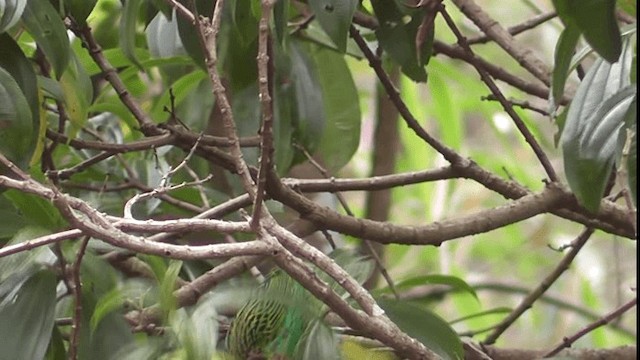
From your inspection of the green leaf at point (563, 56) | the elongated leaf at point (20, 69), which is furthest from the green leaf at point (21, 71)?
the green leaf at point (563, 56)

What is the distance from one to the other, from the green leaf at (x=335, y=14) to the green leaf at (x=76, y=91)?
0.25 m

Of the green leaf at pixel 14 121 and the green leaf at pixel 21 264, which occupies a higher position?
the green leaf at pixel 14 121

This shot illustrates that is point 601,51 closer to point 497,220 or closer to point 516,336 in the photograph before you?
point 497,220

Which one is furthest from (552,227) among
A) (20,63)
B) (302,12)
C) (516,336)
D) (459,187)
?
(20,63)

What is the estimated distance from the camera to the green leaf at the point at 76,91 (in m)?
0.86

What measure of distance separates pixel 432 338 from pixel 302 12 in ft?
1.49

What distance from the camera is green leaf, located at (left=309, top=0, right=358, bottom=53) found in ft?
2.29

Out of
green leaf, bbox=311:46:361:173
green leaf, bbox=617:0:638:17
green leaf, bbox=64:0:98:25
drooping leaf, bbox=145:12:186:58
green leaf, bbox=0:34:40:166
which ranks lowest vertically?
green leaf, bbox=311:46:361:173

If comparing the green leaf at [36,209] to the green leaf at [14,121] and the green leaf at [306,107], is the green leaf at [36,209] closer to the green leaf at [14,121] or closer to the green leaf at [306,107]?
the green leaf at [14,121]

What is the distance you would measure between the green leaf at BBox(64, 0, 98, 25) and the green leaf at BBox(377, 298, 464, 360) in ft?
1.03

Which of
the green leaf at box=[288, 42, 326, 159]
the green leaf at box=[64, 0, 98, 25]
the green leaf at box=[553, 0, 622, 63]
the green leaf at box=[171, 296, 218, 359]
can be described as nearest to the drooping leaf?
the green leaf at box=[288, 42, 326, 159]

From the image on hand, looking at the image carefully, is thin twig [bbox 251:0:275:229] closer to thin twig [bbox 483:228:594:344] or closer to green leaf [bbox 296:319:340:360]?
green leaf [bbox 296:319:340:360]

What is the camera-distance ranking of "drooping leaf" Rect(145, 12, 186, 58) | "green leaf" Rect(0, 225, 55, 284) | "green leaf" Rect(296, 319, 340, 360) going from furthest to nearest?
"drooping leaf" Rect(145, 12, 186, 58) < "green leaf" Rect(0, 225, 55, 284) < "green leaf" Rect(296, 319, 340, 360)

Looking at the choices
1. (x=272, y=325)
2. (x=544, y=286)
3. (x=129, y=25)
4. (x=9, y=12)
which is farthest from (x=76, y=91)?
(x=544, y=286)
